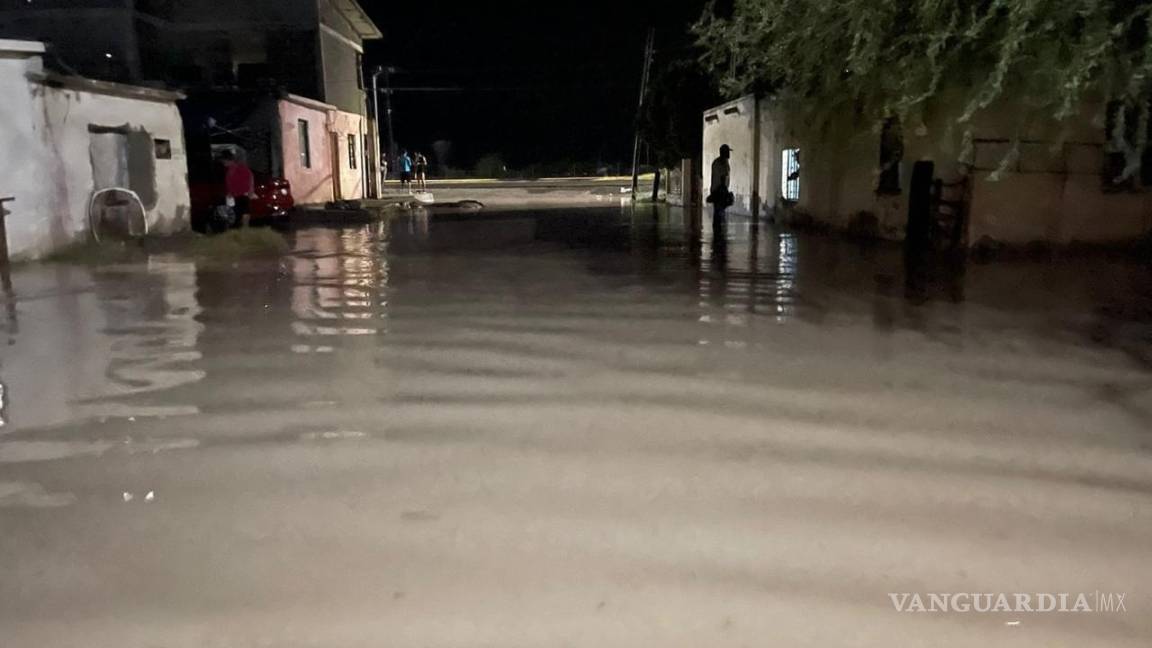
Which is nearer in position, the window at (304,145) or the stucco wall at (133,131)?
the stucco wall at (133,131)

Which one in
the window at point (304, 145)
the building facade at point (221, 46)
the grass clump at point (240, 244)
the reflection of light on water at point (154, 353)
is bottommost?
the reflection of light on water at point (154, 353)

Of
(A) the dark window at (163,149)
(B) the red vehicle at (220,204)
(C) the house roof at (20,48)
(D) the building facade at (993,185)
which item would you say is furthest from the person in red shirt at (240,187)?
(D) the building facade at (993,185)

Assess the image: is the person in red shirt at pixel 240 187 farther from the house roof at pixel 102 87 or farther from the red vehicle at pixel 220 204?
the house roof at pixel 102 87

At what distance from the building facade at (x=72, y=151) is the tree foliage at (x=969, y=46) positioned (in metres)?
9.28

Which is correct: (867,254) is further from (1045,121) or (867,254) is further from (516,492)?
(516,492)

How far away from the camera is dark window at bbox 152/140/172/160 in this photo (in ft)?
50.6

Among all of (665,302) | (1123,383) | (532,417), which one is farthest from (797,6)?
(532,417)

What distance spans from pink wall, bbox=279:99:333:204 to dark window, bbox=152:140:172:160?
23.3ft

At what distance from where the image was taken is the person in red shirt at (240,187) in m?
16.6

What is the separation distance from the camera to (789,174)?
61.6 ft

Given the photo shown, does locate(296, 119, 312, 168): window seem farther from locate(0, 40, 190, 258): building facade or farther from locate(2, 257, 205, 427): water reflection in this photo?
locate(2, 257, 205, 427): water reflection

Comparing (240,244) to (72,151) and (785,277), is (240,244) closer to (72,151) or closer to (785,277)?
(72,151)

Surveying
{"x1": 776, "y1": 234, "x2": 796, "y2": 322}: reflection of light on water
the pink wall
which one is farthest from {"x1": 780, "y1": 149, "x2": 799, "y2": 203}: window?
the pink wall

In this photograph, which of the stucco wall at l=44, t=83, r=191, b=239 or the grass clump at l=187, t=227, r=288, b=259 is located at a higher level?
the stucco wall at l=44, t=83, r=191, b=239
